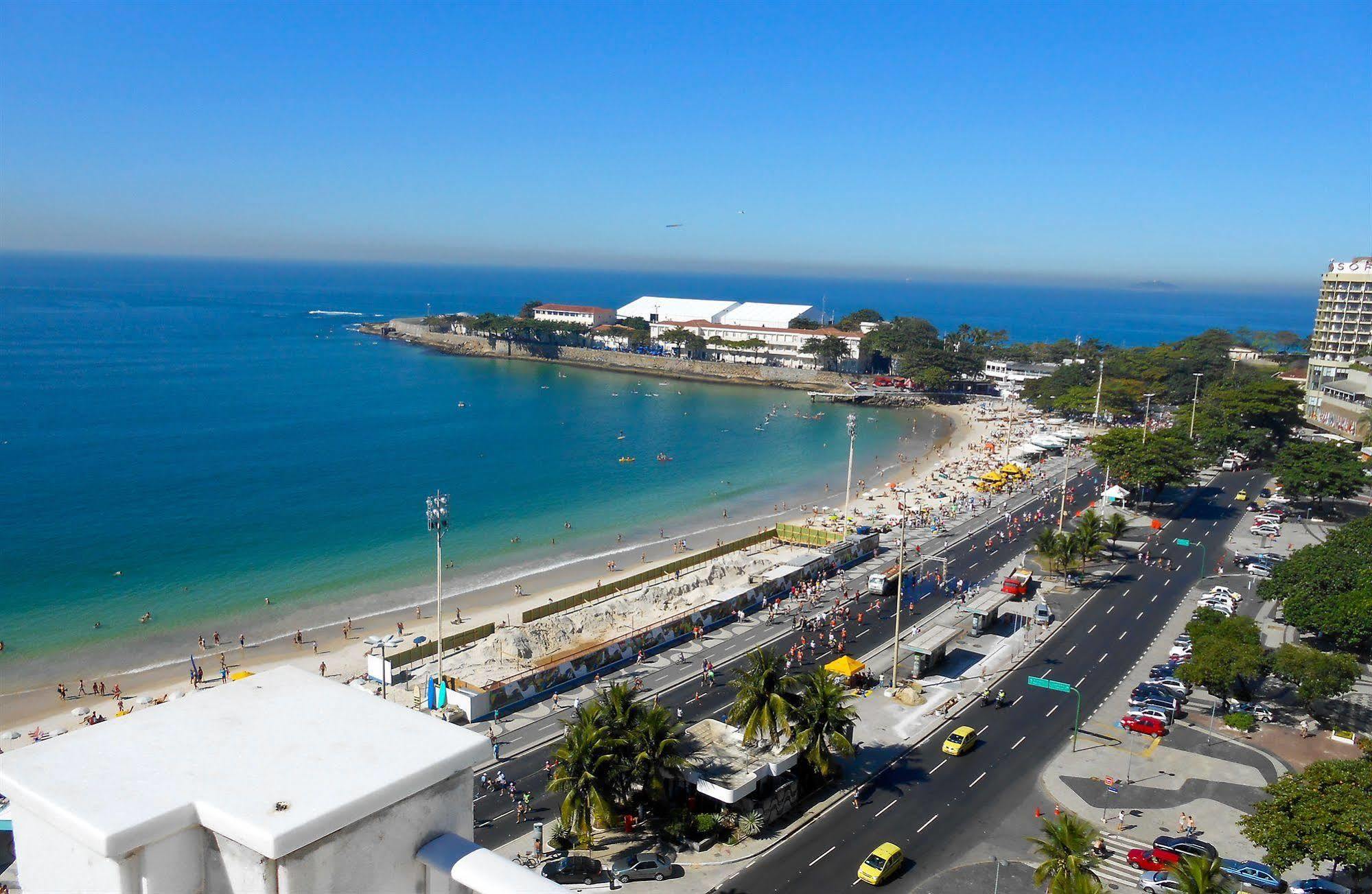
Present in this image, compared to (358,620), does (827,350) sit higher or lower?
higher

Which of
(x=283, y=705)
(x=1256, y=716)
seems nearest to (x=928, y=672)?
(x=1256, y=716)

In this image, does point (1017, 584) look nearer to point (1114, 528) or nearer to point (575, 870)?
point (1114, 528)

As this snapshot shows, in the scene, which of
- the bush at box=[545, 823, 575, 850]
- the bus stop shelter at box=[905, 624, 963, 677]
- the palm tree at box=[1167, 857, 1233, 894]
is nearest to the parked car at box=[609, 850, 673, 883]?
the bush at box=[545, 823, 575, 850]

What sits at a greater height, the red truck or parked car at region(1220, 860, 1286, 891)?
the red truck

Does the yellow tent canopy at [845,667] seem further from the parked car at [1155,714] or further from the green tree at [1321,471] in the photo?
the green tree at [1321,471]

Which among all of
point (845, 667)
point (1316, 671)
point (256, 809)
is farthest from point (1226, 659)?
point (256, 809)

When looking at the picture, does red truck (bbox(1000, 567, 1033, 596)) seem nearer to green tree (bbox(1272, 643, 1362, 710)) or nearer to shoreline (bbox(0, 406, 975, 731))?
green tree (bbox(1272, 643, 1362, 710))

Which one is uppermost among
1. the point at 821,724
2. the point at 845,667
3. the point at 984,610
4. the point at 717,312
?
the point at 717,312
